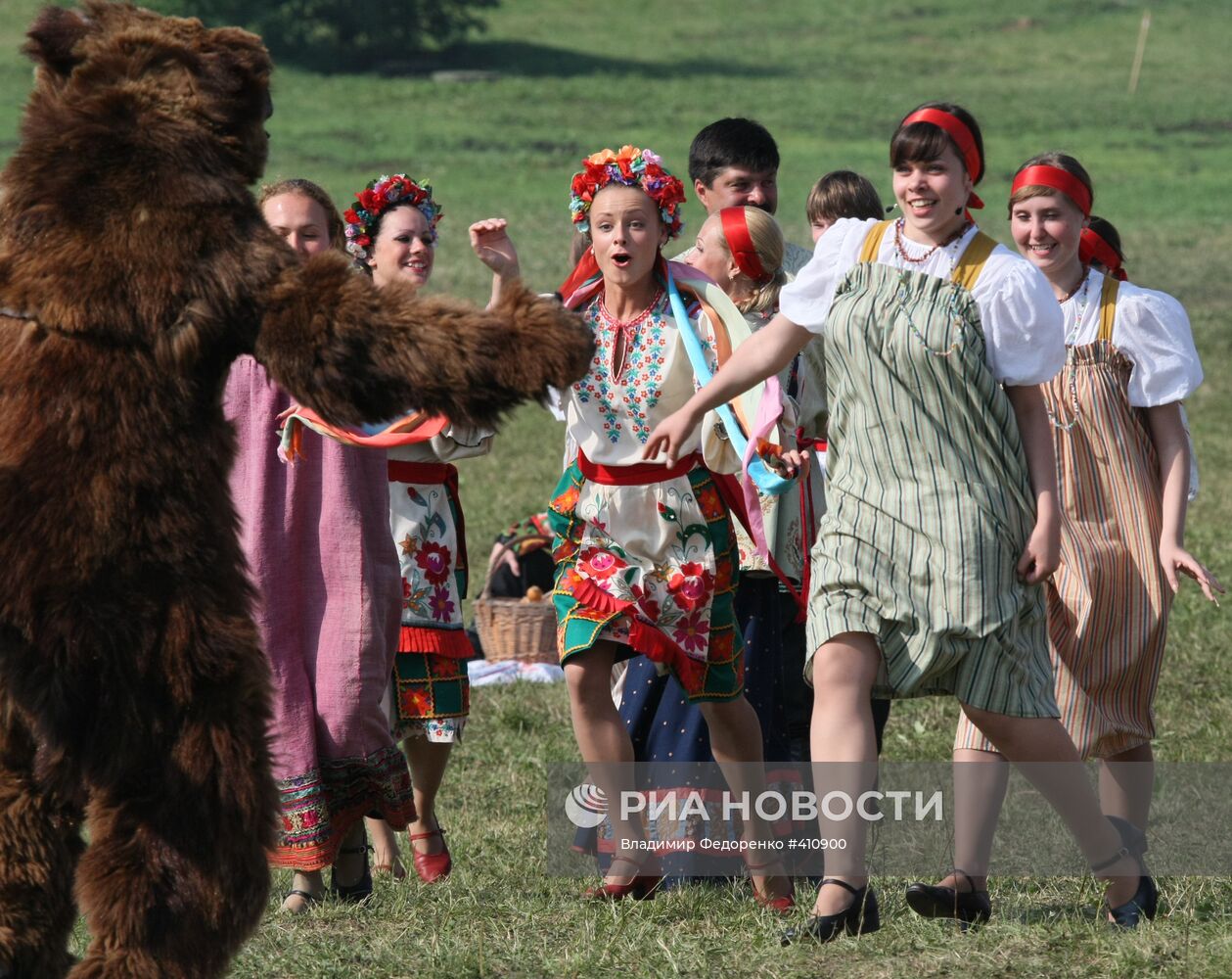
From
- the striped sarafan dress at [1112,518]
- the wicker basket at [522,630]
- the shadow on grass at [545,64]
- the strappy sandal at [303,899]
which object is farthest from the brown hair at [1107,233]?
the shadow on grass at [545,64]

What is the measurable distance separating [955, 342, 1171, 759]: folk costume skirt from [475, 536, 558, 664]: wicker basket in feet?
11.4

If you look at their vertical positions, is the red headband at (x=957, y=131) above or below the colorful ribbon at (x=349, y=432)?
above

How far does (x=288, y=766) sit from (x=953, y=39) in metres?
49.5

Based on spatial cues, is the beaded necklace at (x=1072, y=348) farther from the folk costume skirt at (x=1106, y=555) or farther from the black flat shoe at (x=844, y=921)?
the black flat shoe at (x=844, y=921)

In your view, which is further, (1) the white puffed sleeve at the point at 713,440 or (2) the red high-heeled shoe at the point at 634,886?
(2) the red high-heeled shoe at the point at 634,886

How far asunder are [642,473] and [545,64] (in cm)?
4637

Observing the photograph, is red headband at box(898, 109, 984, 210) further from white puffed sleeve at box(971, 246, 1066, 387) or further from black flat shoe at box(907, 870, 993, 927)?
black flat shoe at box(907, 870, 993, 927)

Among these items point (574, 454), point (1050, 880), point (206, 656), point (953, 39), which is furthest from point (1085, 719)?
point (953, 39)

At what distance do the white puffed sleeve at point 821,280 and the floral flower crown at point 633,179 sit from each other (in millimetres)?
738

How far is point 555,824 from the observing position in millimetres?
5645

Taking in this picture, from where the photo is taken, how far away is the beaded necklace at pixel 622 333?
4.89 metres

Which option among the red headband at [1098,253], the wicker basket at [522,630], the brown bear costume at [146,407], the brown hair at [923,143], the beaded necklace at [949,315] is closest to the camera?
→ the brown bear costume at [146,407]

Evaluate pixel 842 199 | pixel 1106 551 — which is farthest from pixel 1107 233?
pixel 1106 551

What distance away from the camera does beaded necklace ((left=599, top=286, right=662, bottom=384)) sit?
489 centimetres
